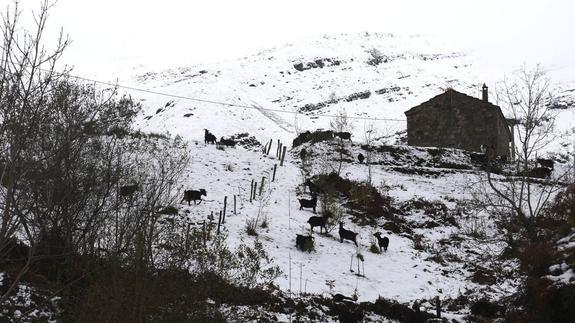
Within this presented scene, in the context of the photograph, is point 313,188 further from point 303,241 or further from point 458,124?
point 458,124

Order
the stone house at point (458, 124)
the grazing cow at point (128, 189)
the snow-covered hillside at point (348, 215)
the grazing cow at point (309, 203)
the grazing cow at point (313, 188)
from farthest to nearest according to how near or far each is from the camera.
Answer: the stone house at point (458, 124) → the grazing cow at point (313, 188) → the grazing cow at point (309, 203) → the snow-covered hillside at point (348, 215) → the grazing cow at point (128, 189)

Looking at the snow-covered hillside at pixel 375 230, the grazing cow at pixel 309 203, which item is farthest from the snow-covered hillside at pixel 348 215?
the grazing cow at pixel 309 203

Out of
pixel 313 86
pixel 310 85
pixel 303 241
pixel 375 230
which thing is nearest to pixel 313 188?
pixel 375 230

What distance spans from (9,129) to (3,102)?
467mm

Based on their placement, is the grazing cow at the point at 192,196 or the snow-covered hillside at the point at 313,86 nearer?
the grazing cow at the point at 192,196


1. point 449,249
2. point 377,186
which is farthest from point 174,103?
point 449,249

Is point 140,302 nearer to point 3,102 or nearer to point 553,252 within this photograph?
point 3,102

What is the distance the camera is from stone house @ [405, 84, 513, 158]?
3550 centimetres

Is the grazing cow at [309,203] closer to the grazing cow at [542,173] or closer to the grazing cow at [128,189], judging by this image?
the grazing cow at [128,189]

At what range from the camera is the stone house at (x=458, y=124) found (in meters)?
35.5

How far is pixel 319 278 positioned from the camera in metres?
14.0

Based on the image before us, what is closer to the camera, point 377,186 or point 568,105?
point 377,186

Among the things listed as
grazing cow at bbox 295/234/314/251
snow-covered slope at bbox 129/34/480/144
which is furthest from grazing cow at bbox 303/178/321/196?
snow-covered slope at bbox 129/34/480/144

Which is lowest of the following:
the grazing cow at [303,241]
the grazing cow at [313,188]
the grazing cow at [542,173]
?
the grazing cow at [303,241]
